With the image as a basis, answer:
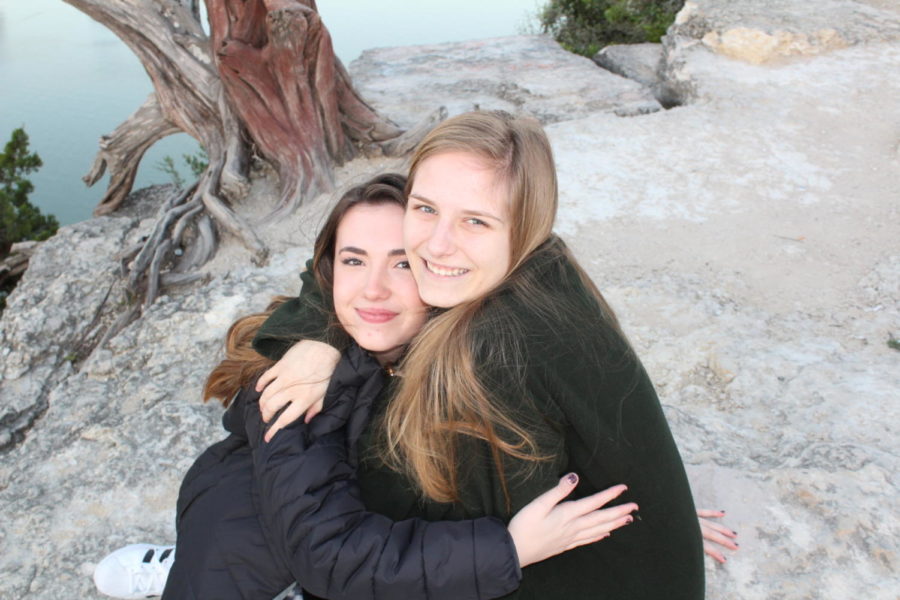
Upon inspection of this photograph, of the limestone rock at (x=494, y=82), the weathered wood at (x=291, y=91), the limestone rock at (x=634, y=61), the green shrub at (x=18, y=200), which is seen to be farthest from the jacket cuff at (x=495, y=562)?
the limestone rock at (x=634, y=61)

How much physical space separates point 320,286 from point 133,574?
107cm

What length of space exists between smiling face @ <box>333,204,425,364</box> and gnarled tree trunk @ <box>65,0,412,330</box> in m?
2.36

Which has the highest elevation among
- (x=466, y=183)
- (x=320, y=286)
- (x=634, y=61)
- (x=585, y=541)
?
(x=466, y=183)

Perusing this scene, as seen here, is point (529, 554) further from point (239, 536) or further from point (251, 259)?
point (251, 259)

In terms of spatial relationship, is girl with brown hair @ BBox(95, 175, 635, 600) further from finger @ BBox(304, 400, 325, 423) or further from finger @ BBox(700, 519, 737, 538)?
finger @ BBox(700, 519, 737, 538)

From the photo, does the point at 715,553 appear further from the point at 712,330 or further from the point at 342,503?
the point at 712,330

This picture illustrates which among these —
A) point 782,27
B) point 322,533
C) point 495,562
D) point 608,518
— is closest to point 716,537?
point 608,518

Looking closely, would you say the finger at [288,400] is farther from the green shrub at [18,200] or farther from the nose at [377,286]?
the green shrub at [18,200]

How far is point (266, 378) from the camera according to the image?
195 centimetres

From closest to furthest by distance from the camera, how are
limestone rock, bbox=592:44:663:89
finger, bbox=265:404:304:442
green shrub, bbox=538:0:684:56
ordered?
finger, bbox=265:404:304:442 → limestone rock, bbox=592:44:663:89 → green shrub, bbox=538:0:684:56

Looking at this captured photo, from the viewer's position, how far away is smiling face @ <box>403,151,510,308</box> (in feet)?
5.61

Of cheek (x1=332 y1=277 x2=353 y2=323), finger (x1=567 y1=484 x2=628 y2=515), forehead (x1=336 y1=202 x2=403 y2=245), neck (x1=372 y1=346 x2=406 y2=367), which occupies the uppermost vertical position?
forehead (x1=336 y1=202 x2=403 y2=245)

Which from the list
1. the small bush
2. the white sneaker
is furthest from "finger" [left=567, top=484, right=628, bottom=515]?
the small bush

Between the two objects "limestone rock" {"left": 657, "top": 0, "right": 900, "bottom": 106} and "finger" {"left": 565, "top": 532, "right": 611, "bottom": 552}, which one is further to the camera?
"limestone rock" {"left": 657, "top": 0, "right": 900, "bottom": 106}
